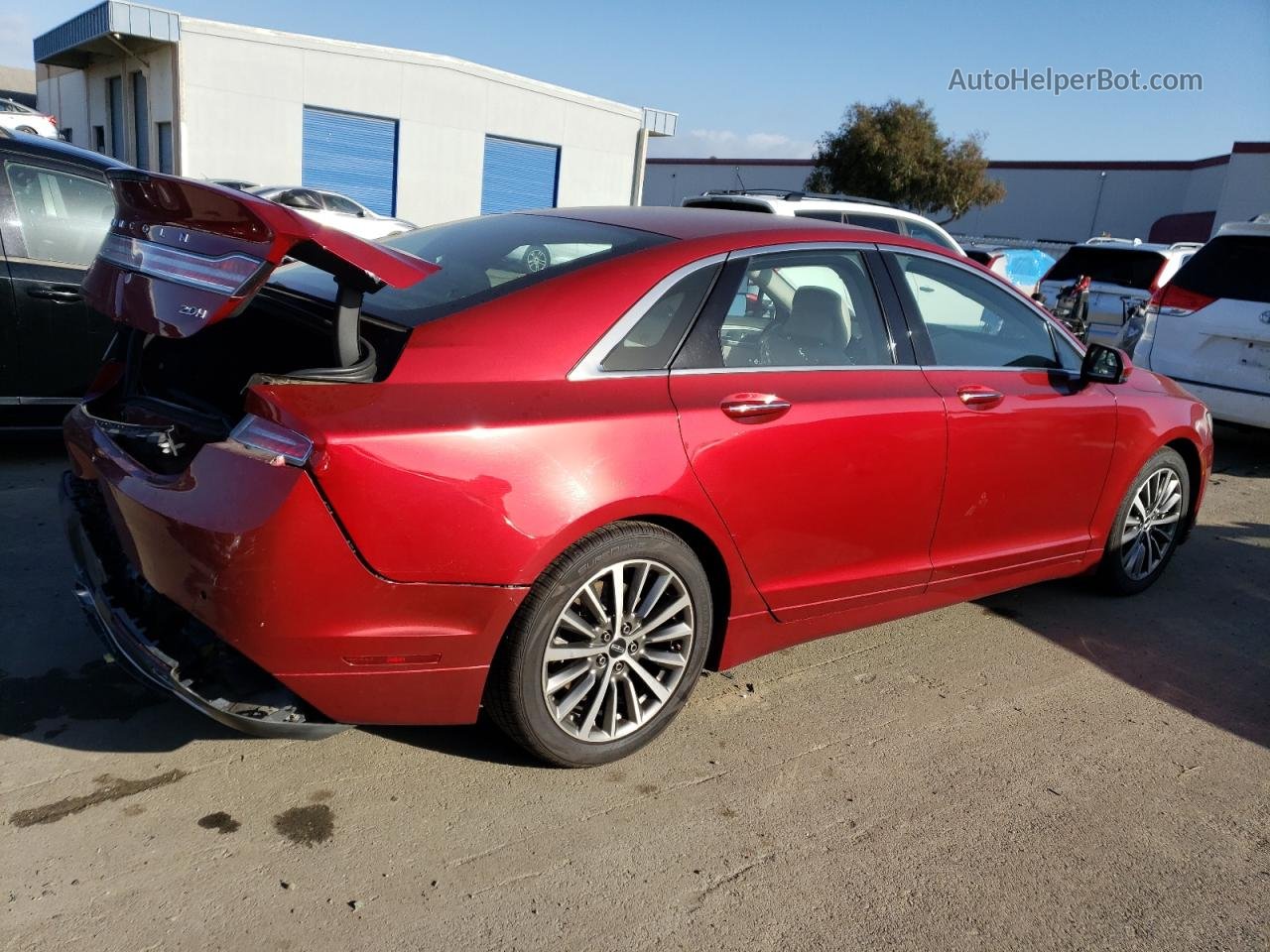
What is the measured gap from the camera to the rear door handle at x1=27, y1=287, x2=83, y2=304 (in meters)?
5.21

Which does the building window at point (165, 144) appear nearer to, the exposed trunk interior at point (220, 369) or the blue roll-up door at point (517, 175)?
the blue roll-up door at point (517, 175)

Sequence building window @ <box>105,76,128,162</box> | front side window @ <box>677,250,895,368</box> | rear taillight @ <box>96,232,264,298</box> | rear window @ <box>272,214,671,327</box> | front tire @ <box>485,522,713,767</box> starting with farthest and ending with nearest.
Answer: building window @ <box>105,76,128,162</box> < front side window @ <box>677,250,895,368</box> < rear window @ <box>272,214,671,327</box> < front tire @ <box>485,522,713,767</box> < rear taillight @ <box>96,232,264,298</box>

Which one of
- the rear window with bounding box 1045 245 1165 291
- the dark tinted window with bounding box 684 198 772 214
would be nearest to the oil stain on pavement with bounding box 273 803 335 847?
the dark tinted window with bounding box 684 198 772 214

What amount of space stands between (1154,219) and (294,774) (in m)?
44.6

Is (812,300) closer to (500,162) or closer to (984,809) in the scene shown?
(984,809)

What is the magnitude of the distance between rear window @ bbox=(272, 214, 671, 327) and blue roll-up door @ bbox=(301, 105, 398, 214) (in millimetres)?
24456

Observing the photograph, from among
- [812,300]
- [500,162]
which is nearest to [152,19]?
[500,162]

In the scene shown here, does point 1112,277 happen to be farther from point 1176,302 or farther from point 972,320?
point 972,320

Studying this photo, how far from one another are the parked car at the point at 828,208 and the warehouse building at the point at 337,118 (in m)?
18.9

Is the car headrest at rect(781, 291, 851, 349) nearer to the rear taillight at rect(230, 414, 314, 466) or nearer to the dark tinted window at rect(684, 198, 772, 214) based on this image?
the rear taillight at rect(230, 414, 314, 466)

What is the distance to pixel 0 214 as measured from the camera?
518 centimetres

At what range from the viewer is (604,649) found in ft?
9.61

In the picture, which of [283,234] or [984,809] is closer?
[283,234]

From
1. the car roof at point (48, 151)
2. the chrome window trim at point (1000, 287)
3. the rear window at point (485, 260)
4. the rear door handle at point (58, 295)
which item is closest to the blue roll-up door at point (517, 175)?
the car roof at point (48, 151)
